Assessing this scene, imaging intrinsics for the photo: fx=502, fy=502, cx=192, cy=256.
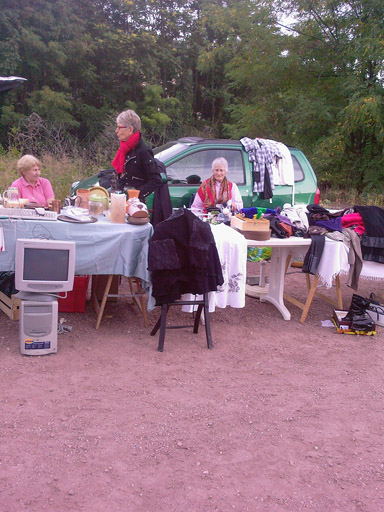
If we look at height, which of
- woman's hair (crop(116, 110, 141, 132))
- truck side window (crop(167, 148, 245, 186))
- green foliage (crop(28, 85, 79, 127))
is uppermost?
green foliage (crop(28, 85, 79, 127))

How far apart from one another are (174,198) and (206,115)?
56.8 ft

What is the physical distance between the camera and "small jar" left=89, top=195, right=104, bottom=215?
16.1ft

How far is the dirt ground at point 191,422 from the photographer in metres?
2.59

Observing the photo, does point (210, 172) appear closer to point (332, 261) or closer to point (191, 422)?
point (332, 261)

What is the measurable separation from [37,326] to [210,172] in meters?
3.68

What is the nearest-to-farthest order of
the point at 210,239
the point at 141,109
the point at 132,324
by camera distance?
the point at 210,239
the point at 132,324
the point at 141,109

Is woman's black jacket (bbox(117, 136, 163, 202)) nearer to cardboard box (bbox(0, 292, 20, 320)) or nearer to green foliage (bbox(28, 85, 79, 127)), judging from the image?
cardboard box (bbox(0, 292, 20, 320))

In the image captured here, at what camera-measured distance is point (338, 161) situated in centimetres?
1482

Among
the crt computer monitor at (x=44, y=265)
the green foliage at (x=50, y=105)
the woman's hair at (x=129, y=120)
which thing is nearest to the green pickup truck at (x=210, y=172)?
the woman's hair at (x=129, y=120)

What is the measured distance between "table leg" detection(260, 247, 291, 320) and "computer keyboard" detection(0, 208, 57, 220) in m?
2.56

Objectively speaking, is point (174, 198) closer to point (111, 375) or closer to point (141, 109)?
point (111, 375)

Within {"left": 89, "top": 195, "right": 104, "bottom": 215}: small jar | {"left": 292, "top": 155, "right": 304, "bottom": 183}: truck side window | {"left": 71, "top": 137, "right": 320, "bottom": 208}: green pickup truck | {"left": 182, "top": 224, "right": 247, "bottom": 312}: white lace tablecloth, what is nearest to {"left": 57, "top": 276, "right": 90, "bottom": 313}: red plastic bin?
{"left": 89, "top": 195, "right": 104, "bottom": 215}: small jar

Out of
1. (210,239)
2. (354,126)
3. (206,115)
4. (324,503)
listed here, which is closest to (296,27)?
(354,126)

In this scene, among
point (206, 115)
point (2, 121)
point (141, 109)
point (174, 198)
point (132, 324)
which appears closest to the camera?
point (132, 324)
